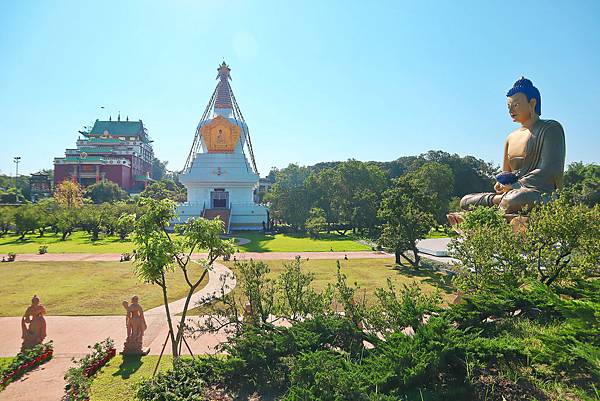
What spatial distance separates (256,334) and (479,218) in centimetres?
861

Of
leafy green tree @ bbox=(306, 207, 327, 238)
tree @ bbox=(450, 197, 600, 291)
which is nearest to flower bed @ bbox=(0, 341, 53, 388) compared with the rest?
tree @ bbox=(450, 197, 600, 291)

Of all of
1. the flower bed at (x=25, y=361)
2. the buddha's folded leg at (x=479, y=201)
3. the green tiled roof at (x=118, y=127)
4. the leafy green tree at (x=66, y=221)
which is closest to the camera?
the flower bed at (x=25, y=361)

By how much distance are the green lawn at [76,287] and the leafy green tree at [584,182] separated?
3249 centimetres

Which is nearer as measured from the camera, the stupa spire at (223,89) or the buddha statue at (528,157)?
the buddha statue at (528,157)

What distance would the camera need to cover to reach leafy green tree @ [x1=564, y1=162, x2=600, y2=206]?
112ft

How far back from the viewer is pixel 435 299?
752 cm

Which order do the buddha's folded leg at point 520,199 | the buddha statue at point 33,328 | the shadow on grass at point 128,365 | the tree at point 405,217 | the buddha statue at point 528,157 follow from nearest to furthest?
the shadow on grass at point 128,365 < the buddha statue at point 33,328 < the buddha's folded leg at point 520,199 < the buddha statue at point 528,157 < the tree at point 405,217

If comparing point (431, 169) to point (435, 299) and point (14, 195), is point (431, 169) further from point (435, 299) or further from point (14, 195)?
point (14, 195)

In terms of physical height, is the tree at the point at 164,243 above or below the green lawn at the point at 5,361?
above

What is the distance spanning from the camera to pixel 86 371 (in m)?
7.17

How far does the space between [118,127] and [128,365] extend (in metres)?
83.3

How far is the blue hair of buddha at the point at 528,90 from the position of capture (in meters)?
13.8

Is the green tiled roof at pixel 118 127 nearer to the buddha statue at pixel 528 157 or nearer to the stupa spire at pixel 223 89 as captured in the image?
the stupa spire at pixel 223 89

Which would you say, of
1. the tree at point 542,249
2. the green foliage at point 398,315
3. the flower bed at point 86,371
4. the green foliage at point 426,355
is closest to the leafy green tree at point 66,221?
the flower bed at point 86,371
